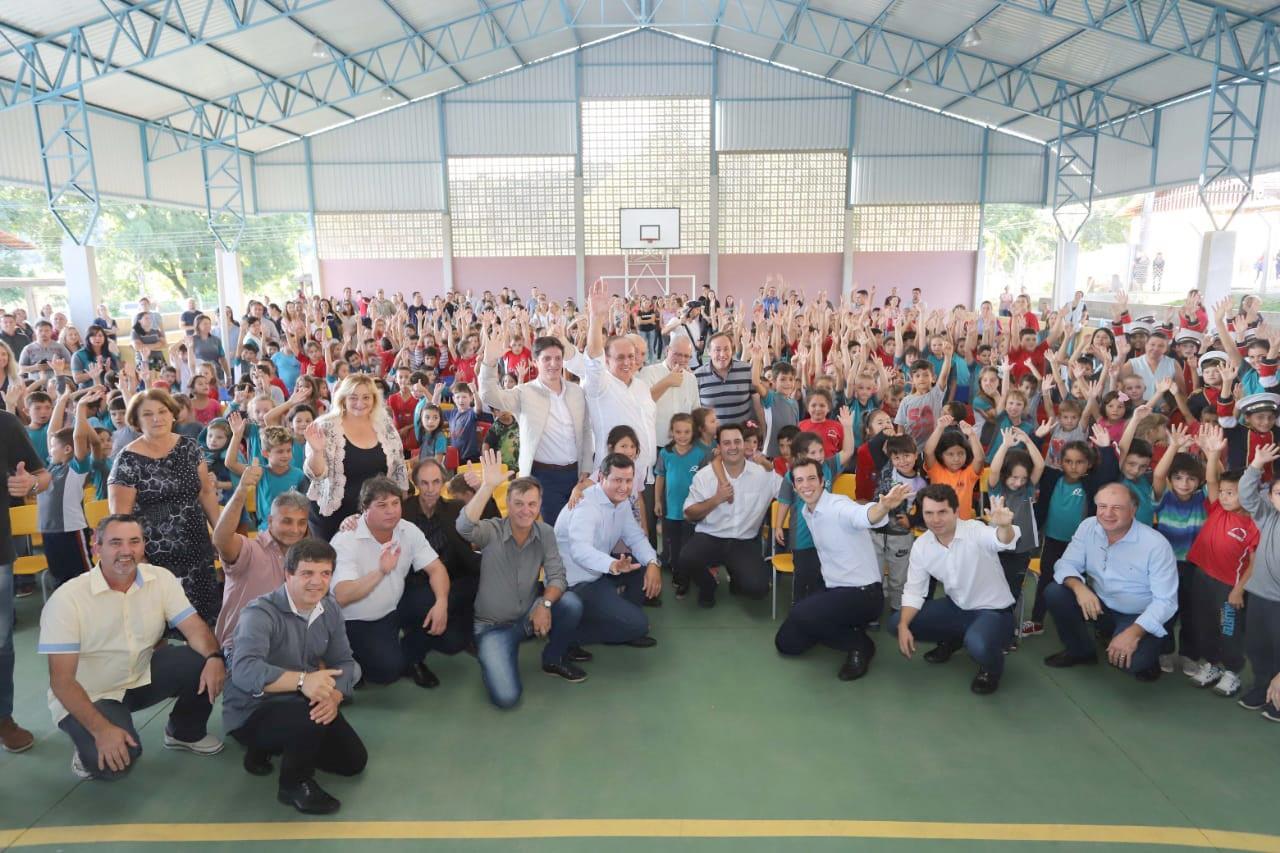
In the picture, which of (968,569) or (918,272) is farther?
(918,272)

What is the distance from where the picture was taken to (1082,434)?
5457 millimetres

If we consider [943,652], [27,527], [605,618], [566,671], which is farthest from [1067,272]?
[27,527]

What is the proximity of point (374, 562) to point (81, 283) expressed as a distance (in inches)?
464

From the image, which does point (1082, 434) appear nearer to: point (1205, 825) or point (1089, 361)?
point (1205, 825)

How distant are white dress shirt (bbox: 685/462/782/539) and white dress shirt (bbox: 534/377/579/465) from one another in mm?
924

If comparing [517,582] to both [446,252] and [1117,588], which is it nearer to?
[1117,588]

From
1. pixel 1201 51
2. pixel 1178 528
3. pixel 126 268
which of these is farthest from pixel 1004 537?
pixel 126 268

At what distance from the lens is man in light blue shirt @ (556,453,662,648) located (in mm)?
4535

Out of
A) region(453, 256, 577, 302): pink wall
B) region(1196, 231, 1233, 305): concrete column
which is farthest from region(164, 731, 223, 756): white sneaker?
region(453, 256, 577, 302): pink wall

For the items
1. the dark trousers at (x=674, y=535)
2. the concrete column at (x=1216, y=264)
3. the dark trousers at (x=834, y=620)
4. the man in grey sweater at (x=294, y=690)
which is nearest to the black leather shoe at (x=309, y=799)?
the man in grey sweater at (x=294, y=690)

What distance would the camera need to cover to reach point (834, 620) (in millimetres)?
4453

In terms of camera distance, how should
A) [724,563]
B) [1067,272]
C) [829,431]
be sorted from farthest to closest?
[1067,272] → [829,431] → [724,563]

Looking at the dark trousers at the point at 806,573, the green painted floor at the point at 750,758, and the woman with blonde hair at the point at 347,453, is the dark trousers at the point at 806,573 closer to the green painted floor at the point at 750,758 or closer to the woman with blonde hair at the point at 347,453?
the green painted floor at the point at 750,758

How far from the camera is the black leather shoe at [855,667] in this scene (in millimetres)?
4309
